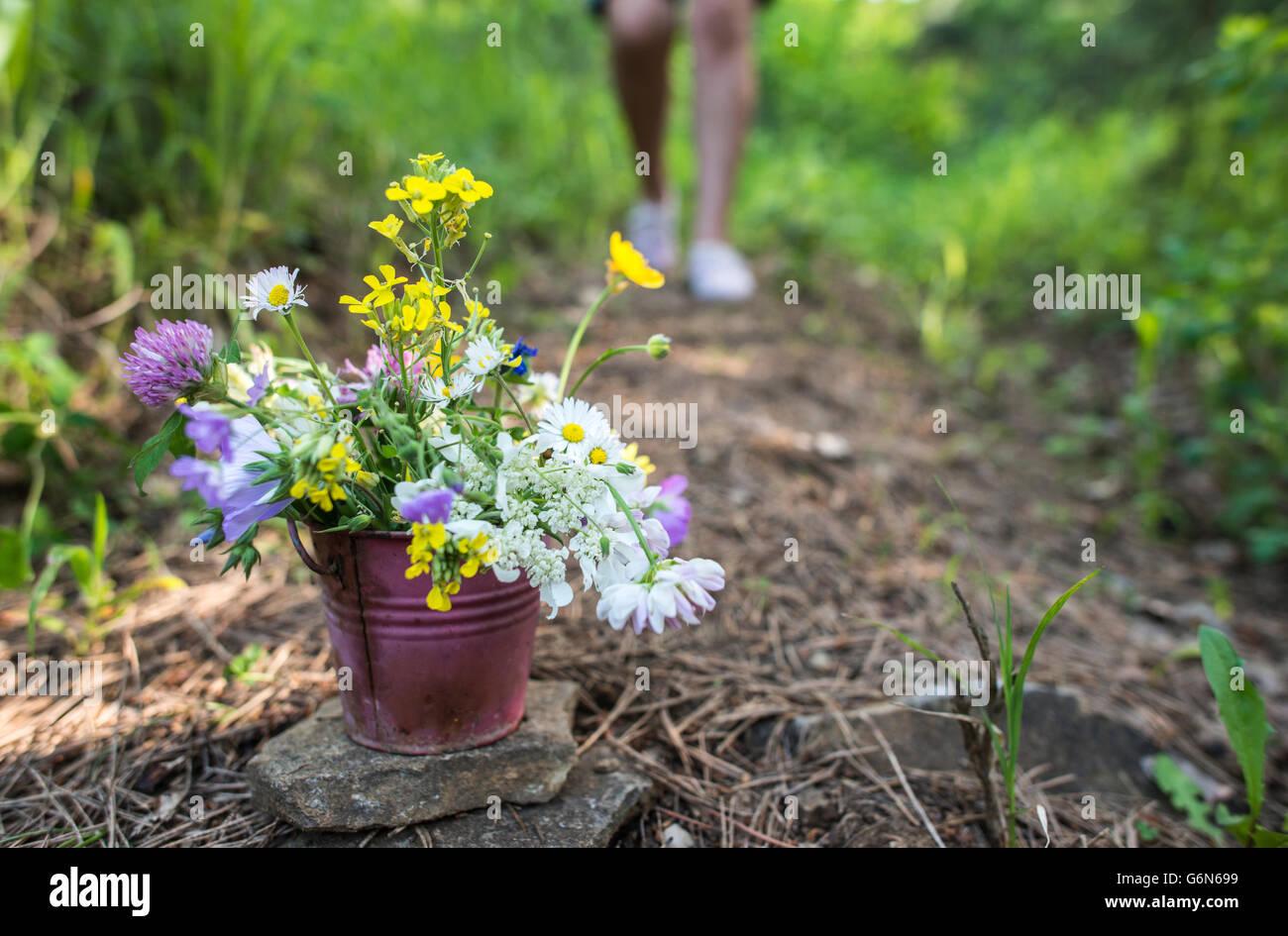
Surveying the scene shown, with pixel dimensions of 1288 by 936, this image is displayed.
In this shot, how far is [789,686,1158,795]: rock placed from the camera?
127 cm

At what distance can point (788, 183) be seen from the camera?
468 cm

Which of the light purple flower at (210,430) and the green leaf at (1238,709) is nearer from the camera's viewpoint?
the light purple flower at (210,430)

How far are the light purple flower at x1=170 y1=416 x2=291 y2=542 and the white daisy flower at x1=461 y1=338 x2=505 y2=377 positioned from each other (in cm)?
23

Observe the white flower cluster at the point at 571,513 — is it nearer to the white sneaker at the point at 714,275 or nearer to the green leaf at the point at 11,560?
the green leaf at the point at 11,560

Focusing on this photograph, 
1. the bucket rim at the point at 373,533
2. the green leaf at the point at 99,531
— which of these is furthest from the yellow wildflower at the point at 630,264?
the green leaf at the point at 99,531

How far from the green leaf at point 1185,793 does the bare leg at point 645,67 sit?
2.86 m

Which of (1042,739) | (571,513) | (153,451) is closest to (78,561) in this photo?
(153,451)

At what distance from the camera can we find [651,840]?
108 cm

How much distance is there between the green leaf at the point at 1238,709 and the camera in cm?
106

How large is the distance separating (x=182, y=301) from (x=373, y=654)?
1510 millimetres

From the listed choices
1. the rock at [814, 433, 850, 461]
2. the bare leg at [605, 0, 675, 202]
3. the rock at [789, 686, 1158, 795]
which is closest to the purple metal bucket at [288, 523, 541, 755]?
the rock at [789, 686, 1158, 795]

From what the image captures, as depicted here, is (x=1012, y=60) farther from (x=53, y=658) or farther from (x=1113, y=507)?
(x=53, y=658)

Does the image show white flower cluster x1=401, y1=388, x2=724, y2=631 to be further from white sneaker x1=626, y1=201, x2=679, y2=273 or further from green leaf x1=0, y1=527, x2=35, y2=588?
white sneaker x1=626, y1=201, x2=679, y2=273

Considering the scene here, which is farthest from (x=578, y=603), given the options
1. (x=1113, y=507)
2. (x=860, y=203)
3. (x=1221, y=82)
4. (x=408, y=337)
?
(x=860, y=203)
